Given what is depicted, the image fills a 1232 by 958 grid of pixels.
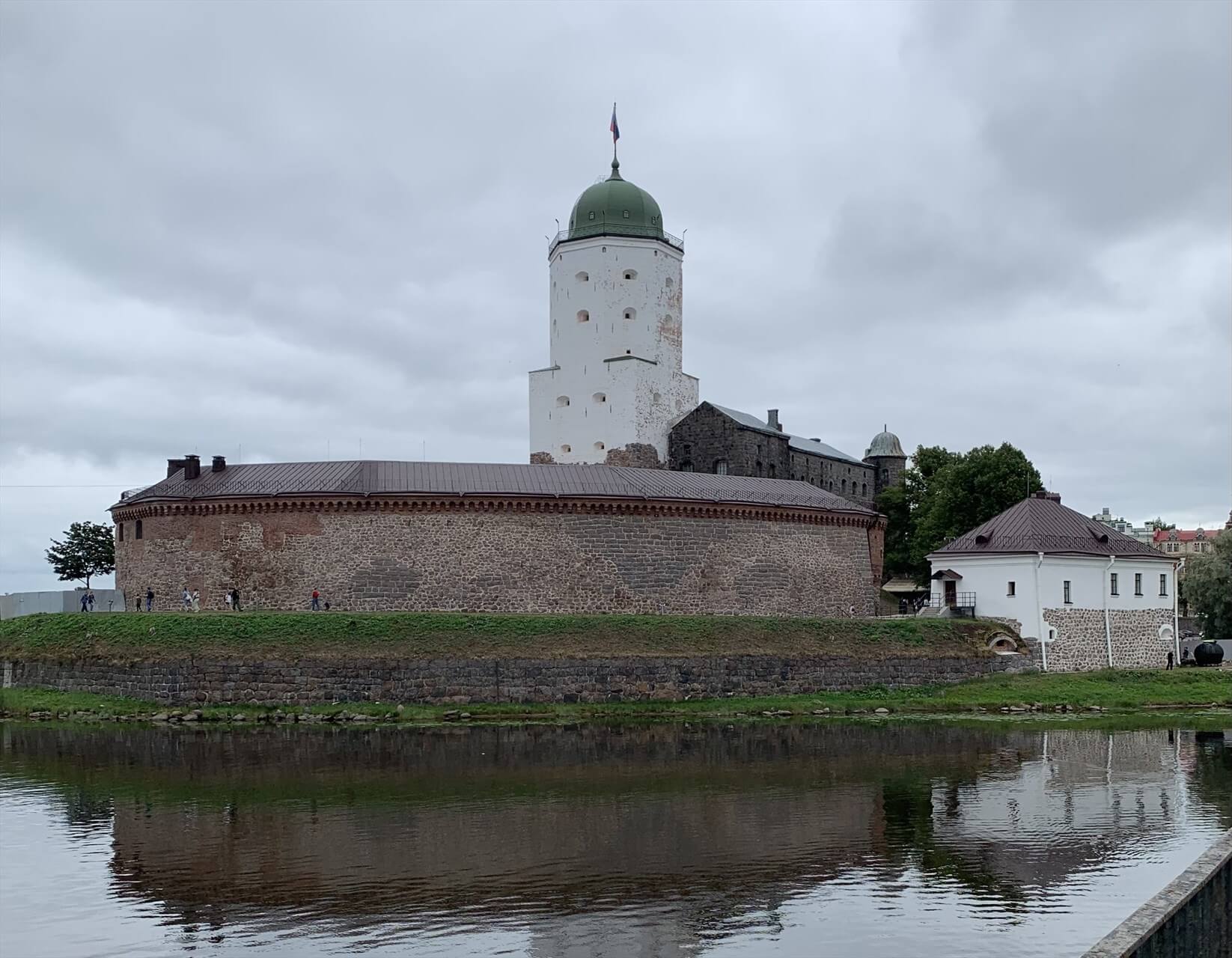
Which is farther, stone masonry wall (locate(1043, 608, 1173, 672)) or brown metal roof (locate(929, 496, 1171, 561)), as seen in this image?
brown metal roof (locate(929, 496, 1171, 561))

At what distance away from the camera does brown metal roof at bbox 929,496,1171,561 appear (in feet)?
117

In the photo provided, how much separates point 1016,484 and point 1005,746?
2407cm

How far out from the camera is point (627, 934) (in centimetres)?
1181

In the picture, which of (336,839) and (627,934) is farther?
(336,839)

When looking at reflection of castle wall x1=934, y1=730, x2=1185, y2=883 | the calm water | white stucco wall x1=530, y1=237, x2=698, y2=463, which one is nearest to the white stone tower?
white stucco wall x1=530, y1=237, x2=698, y2=463

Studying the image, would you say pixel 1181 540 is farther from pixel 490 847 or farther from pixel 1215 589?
pixel 490 847

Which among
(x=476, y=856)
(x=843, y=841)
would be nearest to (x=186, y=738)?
(x=476, y=856)

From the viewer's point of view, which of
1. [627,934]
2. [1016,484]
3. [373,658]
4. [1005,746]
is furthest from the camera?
[1016,484]

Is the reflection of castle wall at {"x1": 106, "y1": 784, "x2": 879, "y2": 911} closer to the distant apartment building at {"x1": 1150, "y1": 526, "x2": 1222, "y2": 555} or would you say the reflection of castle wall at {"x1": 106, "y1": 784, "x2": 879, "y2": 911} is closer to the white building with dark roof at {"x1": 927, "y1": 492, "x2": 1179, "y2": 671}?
the white building with dark roof at {"x1": 927, "y1": 492, "x2": 1179, "y2": 671}

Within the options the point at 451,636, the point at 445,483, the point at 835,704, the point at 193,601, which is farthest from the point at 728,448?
the point at 451,636

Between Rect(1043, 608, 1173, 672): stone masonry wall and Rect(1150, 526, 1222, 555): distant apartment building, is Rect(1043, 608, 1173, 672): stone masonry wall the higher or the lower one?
the lower one

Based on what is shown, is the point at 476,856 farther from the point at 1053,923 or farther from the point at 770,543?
the point at 770,543

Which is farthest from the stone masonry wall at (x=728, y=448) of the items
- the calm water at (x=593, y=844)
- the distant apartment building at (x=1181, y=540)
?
the distant apartment building at (x=1181, y=540)

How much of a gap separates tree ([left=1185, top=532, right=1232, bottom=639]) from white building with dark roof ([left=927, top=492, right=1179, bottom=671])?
14.7 m
